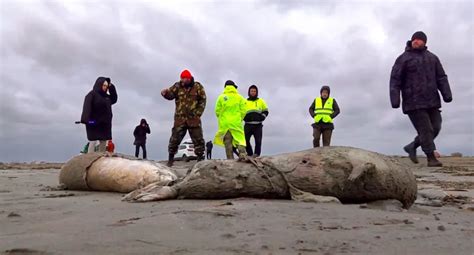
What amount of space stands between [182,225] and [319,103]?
9.14m

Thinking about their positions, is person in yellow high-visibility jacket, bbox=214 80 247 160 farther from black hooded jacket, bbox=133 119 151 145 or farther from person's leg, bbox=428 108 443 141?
black hooded jacket, bbox=133 119 151 145

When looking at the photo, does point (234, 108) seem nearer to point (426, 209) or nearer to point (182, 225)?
point (426, 209)

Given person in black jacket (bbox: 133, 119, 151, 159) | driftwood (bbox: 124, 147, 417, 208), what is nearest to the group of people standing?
driftwood (bbox: 124, 147, 417, 208)

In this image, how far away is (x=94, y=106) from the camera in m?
9.33

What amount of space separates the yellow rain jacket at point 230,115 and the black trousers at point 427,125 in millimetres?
3028

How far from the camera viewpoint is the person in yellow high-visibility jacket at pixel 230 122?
376 inches

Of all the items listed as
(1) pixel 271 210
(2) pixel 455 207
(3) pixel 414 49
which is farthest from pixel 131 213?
(3) pixel 414 49

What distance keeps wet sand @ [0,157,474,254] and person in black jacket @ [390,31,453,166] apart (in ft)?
16.9

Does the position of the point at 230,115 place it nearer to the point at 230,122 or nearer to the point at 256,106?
the point at 230,122

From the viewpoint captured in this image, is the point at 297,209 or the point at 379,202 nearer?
the point at 297,209

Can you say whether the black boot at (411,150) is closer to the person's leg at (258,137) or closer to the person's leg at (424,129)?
the person's leg at (424,129)

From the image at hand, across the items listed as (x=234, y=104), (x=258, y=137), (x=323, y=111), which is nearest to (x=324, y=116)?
(x=323, y=111)

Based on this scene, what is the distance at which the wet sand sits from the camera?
7.61ft

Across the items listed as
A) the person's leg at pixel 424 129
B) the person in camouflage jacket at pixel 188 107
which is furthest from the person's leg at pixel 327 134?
the person in camouflage jacket at pixel 188 107
